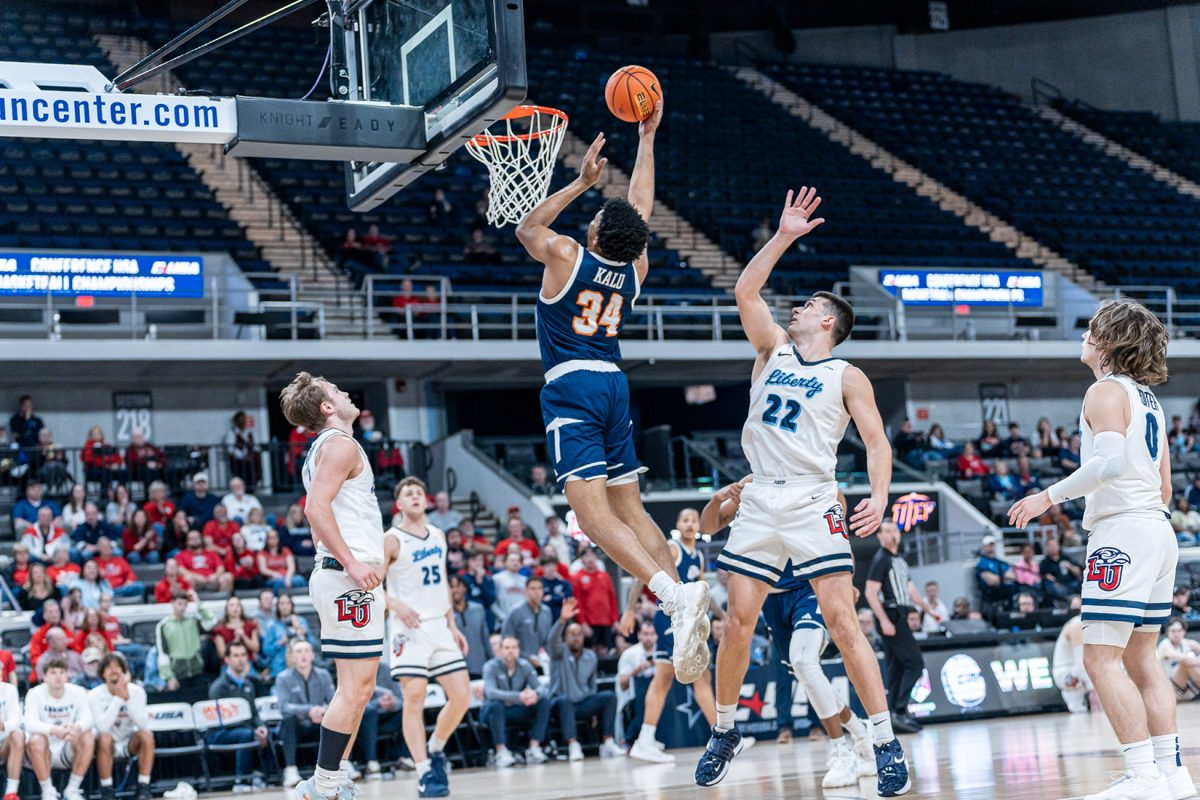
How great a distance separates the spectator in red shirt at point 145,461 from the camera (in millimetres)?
18172

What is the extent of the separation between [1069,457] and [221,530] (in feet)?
44.5

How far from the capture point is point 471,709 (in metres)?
13.2

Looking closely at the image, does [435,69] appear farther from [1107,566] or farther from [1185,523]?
[1185,523]

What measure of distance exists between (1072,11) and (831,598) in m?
32.2

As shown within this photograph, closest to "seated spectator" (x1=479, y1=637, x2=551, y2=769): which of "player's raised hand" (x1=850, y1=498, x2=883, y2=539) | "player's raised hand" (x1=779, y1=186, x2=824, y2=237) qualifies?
"player's raised hand" (x1=779, y1=186, x2=824, y2=237)

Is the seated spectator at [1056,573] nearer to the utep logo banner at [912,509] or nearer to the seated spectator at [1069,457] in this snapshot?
the utep logo banner at [912,509]

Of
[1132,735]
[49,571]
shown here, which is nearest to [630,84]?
[1132,735]

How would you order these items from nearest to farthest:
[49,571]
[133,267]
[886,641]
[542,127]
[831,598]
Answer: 1. [831,598]
2. [542,127]
3. [886,641]
4. [49,571]
5. [133,267]

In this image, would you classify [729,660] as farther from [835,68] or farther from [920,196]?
[835,68]

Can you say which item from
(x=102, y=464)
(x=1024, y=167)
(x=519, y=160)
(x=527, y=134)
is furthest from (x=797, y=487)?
(x=1024, y=167)

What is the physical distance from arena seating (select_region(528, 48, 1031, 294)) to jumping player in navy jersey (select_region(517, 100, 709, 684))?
16829mm

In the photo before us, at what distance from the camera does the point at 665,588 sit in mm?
6582

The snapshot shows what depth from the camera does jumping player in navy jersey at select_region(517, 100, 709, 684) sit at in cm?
675

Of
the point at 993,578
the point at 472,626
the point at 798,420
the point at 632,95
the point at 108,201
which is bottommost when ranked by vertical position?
the point at 993,578
